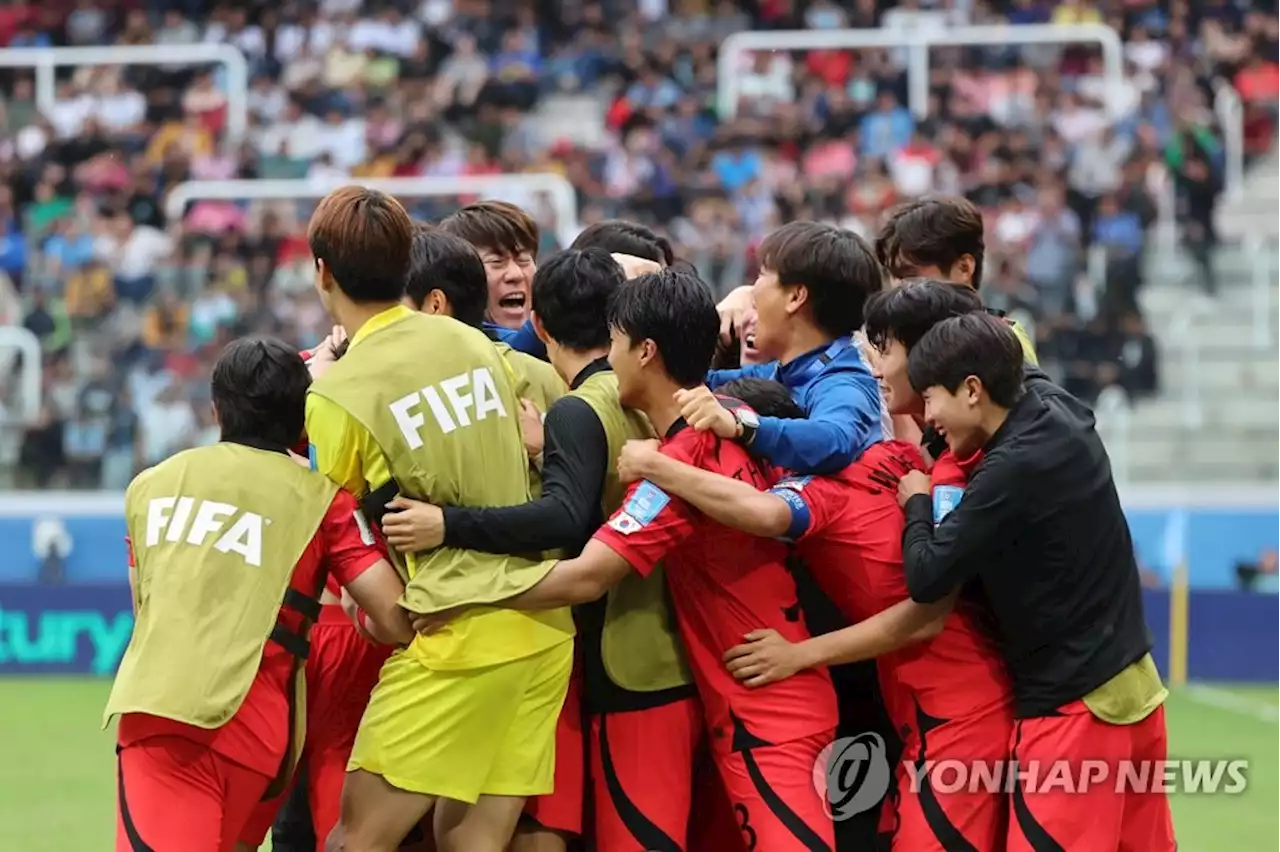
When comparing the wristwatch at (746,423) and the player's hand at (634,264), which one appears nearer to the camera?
the wristwatch at (746,423)

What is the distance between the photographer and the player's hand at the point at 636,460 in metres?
4.67

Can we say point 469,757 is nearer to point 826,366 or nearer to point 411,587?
point 411,587

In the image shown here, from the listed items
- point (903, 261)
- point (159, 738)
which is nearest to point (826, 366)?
point (903, 261)

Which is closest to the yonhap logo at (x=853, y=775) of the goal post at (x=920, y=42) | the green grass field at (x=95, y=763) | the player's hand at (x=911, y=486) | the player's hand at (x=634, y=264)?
the player's hand at (x=911, y=486)

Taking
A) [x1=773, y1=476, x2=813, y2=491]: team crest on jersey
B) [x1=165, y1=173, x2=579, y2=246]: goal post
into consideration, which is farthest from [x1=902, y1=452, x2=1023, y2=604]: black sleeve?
[x1=165, y1=173, x2=579, y2=246]: goal post

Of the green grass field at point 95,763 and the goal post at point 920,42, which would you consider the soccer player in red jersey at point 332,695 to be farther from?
the goal post at point 920,42

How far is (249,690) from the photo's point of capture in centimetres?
473

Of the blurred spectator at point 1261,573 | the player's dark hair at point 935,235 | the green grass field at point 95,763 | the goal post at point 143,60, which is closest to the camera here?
the player's dark hair at point 935,235

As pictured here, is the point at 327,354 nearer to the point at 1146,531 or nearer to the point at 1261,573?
the point at 1146,531

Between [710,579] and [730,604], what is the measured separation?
0.28ft

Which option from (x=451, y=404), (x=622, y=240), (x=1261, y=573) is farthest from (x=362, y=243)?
(x=1261, y=573)

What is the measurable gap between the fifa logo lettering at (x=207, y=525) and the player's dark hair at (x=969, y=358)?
1.72 metres

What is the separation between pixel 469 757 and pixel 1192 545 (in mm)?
11410

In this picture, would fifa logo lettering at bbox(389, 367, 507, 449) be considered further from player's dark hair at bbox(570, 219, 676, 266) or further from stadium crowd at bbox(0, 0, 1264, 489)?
stadium crowd at bbox(0, 0, 1264, 489)
